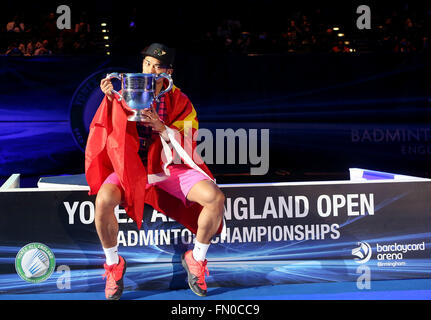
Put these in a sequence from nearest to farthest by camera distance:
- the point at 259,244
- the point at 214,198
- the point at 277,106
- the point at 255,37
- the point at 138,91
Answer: the point at 138,91
the point at 214,198
the point at 259,244
the point at 277,106
the point at 255,37

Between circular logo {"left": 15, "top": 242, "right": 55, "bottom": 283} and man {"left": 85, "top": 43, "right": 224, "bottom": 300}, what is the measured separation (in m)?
0.32

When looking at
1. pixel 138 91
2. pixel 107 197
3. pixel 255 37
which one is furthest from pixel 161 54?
pixel 255 37

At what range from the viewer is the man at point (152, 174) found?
267 cm

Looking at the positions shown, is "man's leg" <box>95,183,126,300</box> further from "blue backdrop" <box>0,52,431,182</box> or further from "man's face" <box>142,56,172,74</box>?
"blue backdrop" <box>0,52,431,182</box>

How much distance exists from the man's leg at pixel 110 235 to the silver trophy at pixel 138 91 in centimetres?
40

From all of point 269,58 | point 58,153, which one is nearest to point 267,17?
point 269,58

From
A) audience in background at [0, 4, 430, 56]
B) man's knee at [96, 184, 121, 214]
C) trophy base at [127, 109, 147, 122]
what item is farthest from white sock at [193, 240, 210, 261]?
audience in background at [0, 4, 430, 56]

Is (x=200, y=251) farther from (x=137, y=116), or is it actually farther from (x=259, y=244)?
(x=137, y=116)

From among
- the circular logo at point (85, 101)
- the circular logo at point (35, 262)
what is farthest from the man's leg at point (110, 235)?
the circular logo at point (85, 101)

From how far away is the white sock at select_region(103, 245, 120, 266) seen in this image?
272 cm

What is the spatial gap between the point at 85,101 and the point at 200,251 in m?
4.73

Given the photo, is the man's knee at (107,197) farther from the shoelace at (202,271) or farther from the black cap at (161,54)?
the black cap at (161,54)

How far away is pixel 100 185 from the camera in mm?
2754

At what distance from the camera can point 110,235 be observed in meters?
2.70
